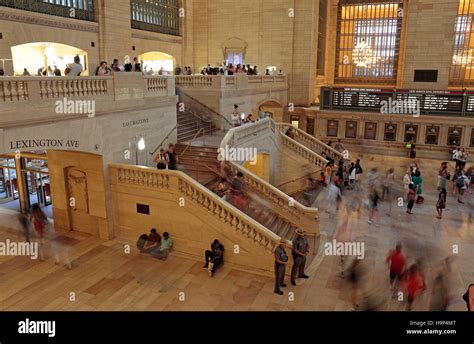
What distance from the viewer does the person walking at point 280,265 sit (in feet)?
29.5

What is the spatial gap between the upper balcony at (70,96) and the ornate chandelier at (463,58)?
76.8 ft

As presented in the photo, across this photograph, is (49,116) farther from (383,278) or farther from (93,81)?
(383,278)

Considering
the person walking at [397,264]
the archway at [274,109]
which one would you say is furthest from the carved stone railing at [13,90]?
the archway at [274,109]

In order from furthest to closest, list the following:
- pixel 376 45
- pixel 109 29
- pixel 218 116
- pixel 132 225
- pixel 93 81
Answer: pixel 376 45
pixel 109 29
pixel 218 116
pixel 132 225
pixel 93 81

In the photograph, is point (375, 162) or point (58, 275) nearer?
point (58, 275)

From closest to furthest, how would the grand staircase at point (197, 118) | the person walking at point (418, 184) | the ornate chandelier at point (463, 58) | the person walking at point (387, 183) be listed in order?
1. the person walking at point (418, 184)
2. the person walking at point (387, 183)
3. the grand staircase at point (197, 118)
4. the ornate chandelier at point (463, 58)

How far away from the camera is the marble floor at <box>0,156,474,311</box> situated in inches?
340

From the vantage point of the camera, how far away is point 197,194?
1069 centimetres

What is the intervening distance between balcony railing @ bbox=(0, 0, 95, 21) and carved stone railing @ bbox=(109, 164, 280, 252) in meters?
8.35

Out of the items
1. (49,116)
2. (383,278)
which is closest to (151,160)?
(49,116)

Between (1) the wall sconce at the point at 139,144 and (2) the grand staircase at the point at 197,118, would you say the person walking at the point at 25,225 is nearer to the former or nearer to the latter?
(1) the wall sconce at the point at 139,144
